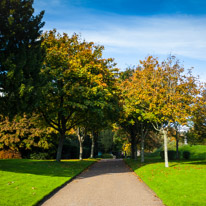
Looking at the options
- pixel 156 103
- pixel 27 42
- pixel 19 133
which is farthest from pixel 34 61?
pixel 19 133

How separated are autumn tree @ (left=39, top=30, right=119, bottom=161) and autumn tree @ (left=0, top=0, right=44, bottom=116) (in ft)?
11.0

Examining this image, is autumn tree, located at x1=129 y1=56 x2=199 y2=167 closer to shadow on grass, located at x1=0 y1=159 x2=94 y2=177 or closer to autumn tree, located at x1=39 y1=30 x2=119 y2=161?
autumn tree, located at x1=39 y1=30 x2=119 y2=161

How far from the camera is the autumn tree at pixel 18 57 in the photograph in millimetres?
15422

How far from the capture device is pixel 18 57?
1609cm

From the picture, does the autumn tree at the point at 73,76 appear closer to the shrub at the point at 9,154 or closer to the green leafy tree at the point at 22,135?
the green leafy tree at the point at 22,135

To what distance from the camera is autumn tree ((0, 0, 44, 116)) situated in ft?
50.6

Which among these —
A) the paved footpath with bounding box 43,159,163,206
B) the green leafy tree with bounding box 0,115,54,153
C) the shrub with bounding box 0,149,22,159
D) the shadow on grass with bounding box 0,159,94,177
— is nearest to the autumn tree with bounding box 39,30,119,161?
the shadow on grass with bounding box 0,159,94,177

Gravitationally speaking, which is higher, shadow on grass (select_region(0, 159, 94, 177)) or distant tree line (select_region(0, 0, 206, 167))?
distant tree line (select_region(0, 0, 206, 167))

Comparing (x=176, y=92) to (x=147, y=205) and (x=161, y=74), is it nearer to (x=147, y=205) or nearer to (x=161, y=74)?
(x=161, y=74)

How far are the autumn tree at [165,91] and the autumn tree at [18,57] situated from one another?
32.2 feet

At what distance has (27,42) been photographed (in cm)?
1759

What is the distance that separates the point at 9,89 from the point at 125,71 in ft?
72.4

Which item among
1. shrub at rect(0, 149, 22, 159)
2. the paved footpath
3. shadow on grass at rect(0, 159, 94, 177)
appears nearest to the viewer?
the paved footpath

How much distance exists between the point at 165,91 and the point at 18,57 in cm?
1319
